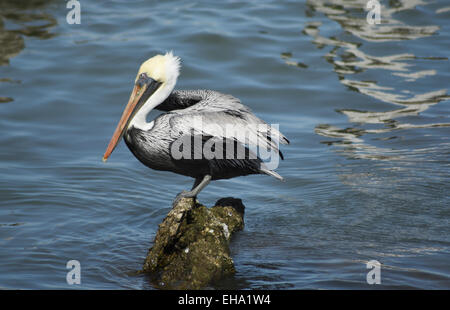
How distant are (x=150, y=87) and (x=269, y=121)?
10.3 ft

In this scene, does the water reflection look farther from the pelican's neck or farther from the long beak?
the long beak

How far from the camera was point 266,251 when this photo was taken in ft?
15.9

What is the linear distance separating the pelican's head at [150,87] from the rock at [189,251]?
36.7 inches

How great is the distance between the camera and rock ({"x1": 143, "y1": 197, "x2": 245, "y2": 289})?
419 centimetres

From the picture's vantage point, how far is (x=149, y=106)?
16.6 ft

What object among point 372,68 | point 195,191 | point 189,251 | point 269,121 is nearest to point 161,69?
point 195,191

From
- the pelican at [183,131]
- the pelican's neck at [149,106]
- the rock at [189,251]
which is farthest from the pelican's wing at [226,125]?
the rock at [189,251]

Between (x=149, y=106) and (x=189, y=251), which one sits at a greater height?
(x=149, y=106)

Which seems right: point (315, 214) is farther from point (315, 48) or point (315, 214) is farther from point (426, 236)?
point (315, 48)

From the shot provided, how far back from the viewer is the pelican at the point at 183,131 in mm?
4773

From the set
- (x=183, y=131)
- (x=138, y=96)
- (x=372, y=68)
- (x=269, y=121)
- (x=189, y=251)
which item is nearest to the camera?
(x=189, y=251)

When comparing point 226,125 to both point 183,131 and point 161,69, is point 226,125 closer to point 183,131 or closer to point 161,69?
point 183,131

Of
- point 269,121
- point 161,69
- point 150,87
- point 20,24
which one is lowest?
point 269,121

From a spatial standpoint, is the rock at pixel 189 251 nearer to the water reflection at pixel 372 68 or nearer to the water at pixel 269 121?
the water at pixel 269 121
